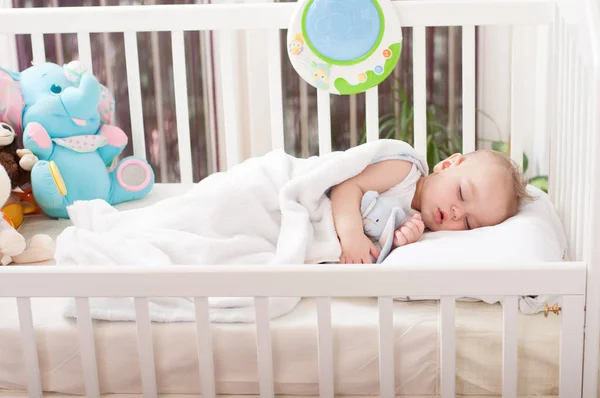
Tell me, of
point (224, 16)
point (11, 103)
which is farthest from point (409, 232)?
point (11, 103)

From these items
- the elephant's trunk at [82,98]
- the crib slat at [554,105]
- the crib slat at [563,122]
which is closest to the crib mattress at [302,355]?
the crib slat at [563,122]

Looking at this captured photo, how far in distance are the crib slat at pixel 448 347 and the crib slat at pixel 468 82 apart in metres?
0.73

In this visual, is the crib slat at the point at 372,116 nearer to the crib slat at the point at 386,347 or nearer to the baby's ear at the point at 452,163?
the baby's ear at the point at 452,163

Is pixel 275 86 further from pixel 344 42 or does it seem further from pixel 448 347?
pixel 448 347

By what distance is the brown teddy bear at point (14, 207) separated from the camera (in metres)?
1.62

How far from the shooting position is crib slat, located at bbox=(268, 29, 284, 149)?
192 centimetres

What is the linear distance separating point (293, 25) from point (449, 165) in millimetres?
491

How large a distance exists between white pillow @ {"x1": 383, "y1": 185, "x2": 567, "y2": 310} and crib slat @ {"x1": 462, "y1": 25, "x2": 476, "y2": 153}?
17.0 inches

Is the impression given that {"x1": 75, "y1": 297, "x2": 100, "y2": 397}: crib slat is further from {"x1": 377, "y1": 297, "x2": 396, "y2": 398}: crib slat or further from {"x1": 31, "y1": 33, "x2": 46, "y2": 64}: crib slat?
{"x1": 31, "y1": 33, "x2": 46, "y2": 64}: crib slat

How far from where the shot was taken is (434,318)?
4.31ft

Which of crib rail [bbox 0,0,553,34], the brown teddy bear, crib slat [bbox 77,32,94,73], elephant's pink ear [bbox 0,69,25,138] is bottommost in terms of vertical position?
the brown teddy bear

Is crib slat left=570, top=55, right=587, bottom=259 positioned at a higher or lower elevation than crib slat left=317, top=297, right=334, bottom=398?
higher

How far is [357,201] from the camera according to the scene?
4.96ft

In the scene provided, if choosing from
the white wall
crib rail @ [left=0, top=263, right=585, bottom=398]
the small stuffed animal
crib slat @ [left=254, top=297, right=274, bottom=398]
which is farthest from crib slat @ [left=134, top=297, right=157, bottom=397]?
the white wall
